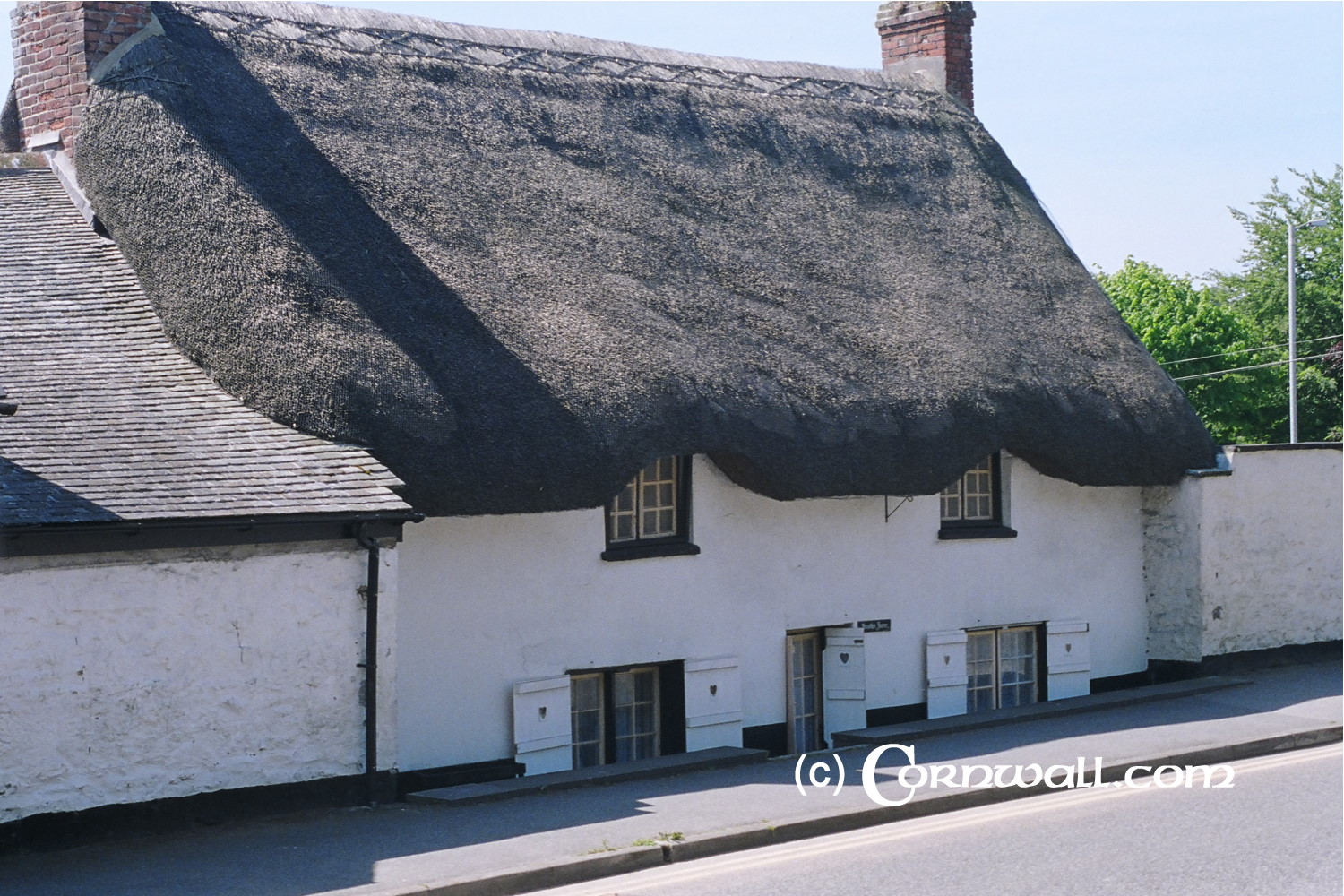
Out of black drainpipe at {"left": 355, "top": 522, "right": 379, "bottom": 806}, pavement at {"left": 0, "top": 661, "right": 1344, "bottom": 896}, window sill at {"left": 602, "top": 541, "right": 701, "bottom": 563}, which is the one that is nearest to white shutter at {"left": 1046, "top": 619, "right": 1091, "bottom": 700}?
pavement at {"left": 0, "top": 661, "right": 1344, "bottom": 896}

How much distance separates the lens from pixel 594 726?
555 inches

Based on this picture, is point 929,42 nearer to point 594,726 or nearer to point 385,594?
point 594,726

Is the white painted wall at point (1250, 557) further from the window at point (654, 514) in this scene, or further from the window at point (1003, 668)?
the window at point (654, 514)

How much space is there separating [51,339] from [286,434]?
2031 millimetres

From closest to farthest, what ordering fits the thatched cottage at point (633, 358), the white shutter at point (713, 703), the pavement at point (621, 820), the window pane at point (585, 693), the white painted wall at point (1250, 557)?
the pavement at point (621, 820)
the thatched cottage at point (633, 358)
the window pane at point (585, 693)
the white shutter at point (713, 703)
the white painted wall at point (1250, 557)

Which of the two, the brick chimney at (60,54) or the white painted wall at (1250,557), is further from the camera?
the white painted wall at (1250,557)

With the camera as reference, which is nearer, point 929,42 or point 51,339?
point 51,339

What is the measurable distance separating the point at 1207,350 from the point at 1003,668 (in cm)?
3515

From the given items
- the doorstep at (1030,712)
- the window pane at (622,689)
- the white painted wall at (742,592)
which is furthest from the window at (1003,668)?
the window pane at (622,689)

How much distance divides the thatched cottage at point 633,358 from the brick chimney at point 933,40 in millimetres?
2018

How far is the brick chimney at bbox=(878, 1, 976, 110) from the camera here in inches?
822

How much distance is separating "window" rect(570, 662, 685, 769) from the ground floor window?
1.55 metres

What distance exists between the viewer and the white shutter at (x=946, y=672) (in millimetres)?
16141

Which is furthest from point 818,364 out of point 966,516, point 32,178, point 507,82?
point 32,178
